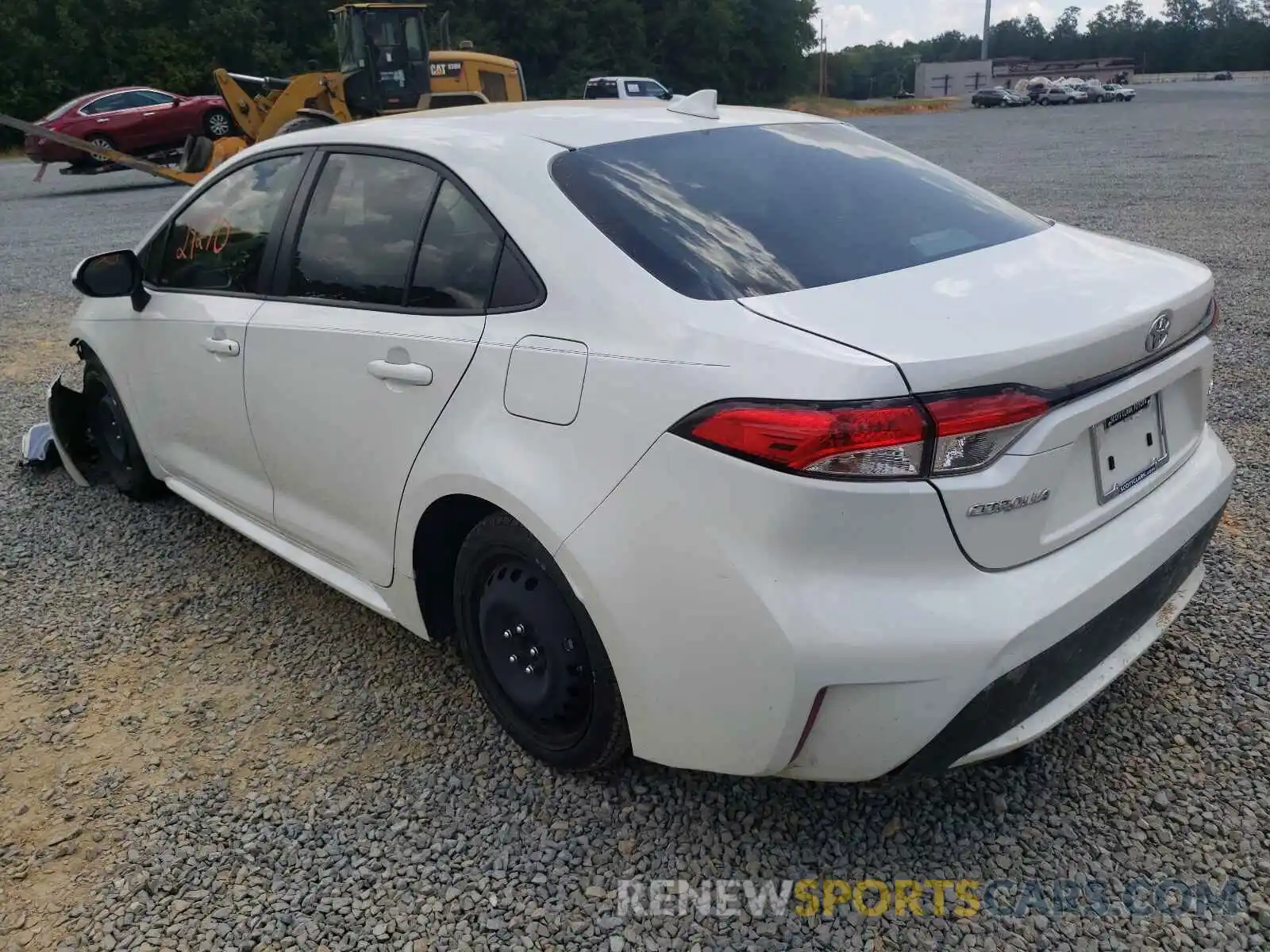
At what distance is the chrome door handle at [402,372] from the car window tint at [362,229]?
0.62ft

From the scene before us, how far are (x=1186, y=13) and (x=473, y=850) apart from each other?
481ft

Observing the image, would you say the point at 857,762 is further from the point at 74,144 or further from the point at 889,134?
the point at 889,134

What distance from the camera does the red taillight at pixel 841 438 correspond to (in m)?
1.84

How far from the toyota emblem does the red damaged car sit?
20129 millimetres

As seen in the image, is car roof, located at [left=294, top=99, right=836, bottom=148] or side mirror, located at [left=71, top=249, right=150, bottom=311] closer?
car roof, located at [left=294, top=99, right=836, bottom=148]

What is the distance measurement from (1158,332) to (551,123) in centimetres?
162

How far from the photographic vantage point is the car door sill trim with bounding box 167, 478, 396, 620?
295cm

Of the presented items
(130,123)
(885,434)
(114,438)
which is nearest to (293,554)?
(114,438)

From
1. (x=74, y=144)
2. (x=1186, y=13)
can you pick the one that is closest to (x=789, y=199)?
(x=74, y=144)

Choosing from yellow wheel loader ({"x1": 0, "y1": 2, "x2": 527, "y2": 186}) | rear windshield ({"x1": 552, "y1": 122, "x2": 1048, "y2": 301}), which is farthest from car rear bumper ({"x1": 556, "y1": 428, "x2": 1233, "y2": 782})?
yellow wheel loader ({"x1": 0, "y1": 2, "x2": 527, "y2": 186})

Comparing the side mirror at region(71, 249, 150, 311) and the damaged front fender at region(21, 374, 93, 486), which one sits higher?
the side mirror at region(71, 249, 150, 311)

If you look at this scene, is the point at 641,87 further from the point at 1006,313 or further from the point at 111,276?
the point at 1006,313

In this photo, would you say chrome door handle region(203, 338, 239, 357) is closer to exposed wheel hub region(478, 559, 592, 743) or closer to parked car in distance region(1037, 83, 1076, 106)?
exposed wheel hub region(478, 559, 592, 743)

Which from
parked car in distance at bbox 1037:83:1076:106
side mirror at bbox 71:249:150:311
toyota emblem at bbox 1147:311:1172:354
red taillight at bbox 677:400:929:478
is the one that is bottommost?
red taillight at bbox 677:400:929:478
